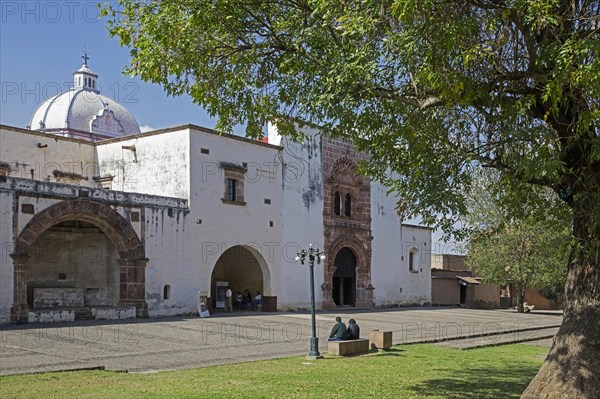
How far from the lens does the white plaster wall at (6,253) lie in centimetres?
1956

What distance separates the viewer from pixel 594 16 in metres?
7.17


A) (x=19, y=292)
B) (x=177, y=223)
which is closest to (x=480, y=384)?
(x=19, y=292)

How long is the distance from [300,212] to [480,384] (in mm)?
19664

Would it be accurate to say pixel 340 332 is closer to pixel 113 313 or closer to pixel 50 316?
pixel 50 316

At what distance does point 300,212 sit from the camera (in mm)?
30297

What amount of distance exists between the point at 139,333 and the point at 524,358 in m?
9.77

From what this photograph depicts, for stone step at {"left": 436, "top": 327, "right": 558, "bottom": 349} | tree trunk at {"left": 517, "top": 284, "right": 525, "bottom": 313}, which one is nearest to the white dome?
tree trunk at {"left": 517, "top": 284, "right": 525, "bottom": 313}

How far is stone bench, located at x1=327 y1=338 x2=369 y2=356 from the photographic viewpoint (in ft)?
48.0

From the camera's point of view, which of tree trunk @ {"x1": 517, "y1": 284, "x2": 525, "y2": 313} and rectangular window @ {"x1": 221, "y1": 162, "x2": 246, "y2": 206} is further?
tree trunk @ {"x1": 517, "y1": 284, "x2": 525, "y2": 313}

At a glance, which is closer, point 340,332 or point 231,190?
point 340,332

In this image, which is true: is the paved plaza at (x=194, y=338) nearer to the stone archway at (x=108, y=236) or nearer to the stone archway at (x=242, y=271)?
the stone archway at (x=108, y=236)

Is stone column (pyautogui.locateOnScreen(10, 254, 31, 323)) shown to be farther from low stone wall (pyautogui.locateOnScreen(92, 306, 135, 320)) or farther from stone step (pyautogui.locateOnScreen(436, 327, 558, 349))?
stone step (pyautogui.locateOnScreen(436, 327, 558, 349))

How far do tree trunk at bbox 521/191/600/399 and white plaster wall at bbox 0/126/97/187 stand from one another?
21881 millimetres

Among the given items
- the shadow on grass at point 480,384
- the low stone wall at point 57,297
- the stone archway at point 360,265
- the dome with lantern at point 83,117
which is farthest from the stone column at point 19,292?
the dome with lantern at point 83,117
